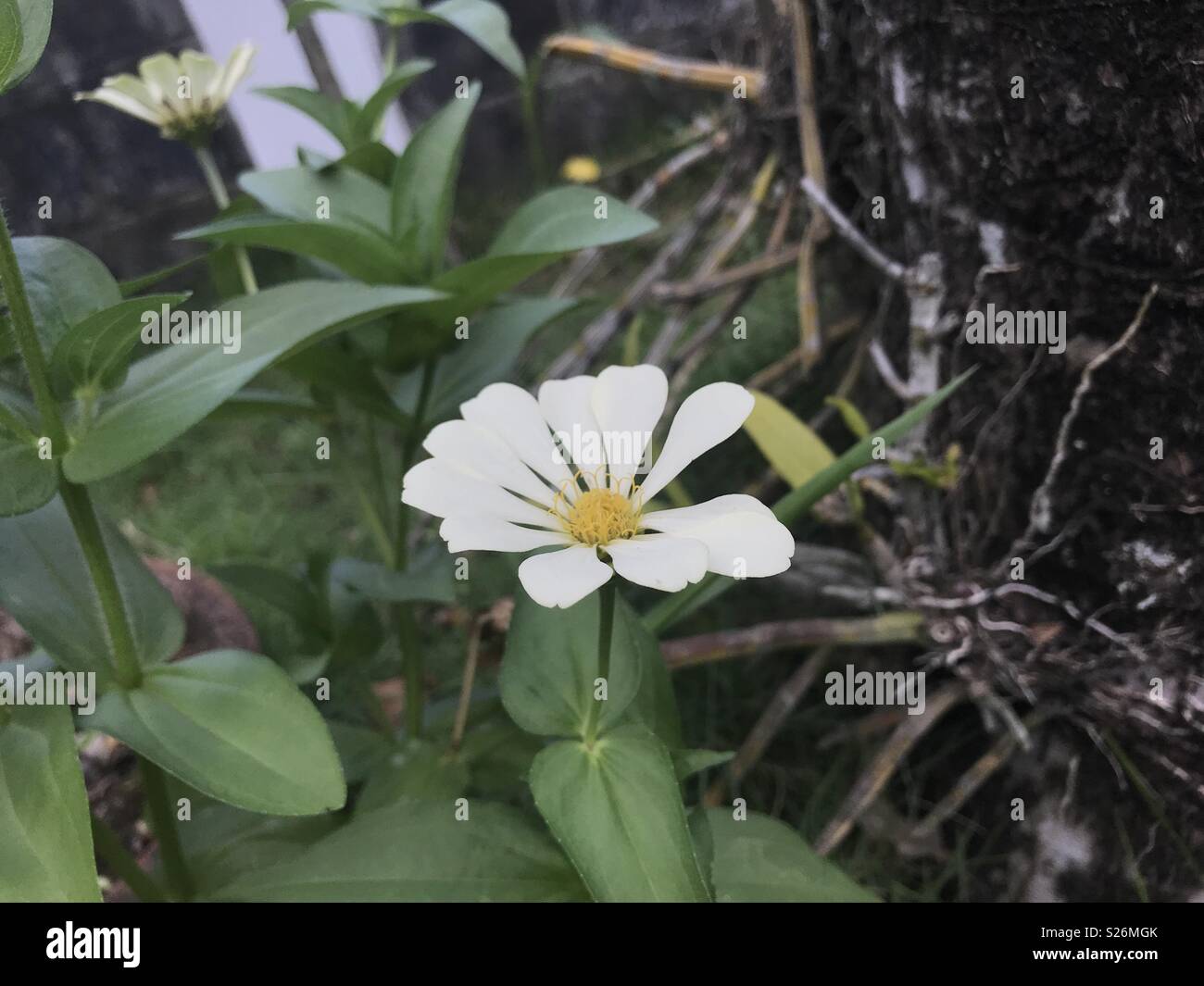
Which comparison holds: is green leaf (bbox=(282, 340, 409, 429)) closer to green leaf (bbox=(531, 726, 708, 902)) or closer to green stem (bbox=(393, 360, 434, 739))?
green stem (bbox=(393, 360, 434, 739))

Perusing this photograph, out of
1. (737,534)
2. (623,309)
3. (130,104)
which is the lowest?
(737,534)

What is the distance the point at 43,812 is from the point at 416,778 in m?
0.28

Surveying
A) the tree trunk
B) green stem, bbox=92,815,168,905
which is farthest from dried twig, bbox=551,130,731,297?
green stem, bbox=92,815,168,905

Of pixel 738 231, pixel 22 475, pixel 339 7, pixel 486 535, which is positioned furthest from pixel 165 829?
pixel 738 231

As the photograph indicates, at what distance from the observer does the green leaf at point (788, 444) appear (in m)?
0.83

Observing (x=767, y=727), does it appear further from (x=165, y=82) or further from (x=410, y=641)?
(x=165, y=82)

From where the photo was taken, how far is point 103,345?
527mm

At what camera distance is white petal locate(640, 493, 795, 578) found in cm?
42

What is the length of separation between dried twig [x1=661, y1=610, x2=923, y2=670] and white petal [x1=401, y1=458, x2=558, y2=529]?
0.40 m

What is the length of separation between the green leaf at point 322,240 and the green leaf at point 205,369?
6cm

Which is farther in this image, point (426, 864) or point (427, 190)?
point (427, 190)

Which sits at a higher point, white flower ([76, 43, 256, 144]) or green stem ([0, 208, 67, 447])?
white flower ([76, 43, 256, 144])

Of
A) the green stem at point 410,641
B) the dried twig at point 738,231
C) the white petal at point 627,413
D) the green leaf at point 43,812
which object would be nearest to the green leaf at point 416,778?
the green stem at point 410,641
